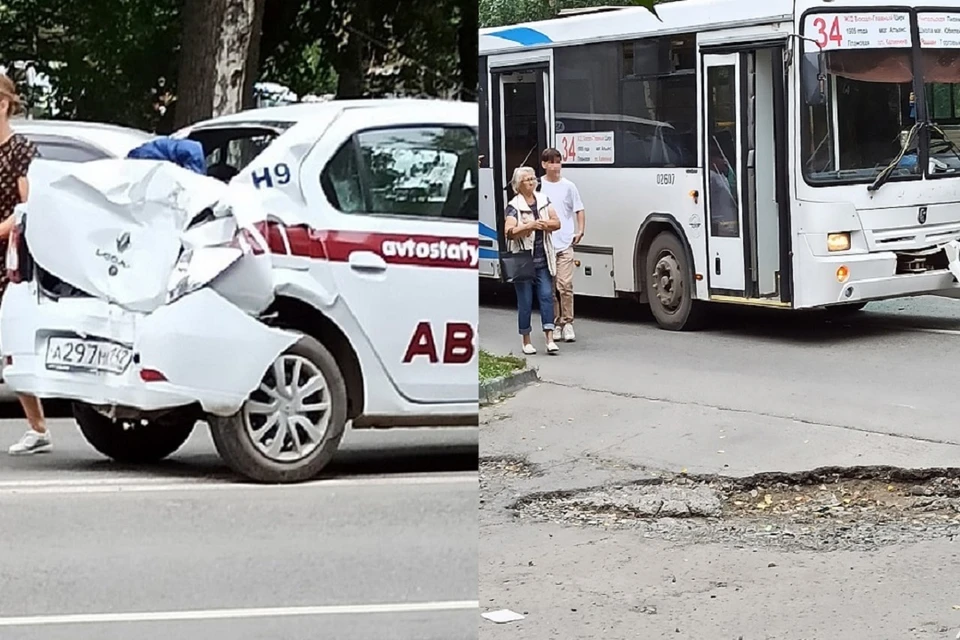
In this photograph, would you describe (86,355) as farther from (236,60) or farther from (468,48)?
(468,48)

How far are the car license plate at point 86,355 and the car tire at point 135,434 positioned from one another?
35 millimetres

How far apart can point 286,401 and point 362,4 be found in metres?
0.29

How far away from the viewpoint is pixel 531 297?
188 centimetres

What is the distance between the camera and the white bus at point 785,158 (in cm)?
298

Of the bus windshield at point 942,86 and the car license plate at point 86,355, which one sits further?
the bus windshield at point 942,86

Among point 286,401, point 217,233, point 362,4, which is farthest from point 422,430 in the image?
point 362,4

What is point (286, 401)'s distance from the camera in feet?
3.07

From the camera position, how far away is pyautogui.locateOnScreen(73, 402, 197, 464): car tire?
3.04ft

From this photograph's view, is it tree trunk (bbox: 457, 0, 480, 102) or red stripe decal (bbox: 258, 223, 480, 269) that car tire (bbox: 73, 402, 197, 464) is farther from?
tree trunk (bbox: 457, 0, 480, 102)

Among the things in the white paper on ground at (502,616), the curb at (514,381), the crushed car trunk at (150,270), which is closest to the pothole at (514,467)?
the white paper on ground at (502,616)

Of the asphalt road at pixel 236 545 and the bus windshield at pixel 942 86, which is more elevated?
the bus windshield at pixel 942 86

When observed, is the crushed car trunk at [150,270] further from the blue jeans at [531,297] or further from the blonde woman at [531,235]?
the blue jeans at [531,297]

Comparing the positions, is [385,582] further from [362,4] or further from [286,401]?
[362,4]

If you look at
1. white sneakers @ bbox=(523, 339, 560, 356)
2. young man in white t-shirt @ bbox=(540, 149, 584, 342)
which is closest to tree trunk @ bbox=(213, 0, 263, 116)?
young man in white t-shirt @ bbox=(540, 149, 584, 342)
